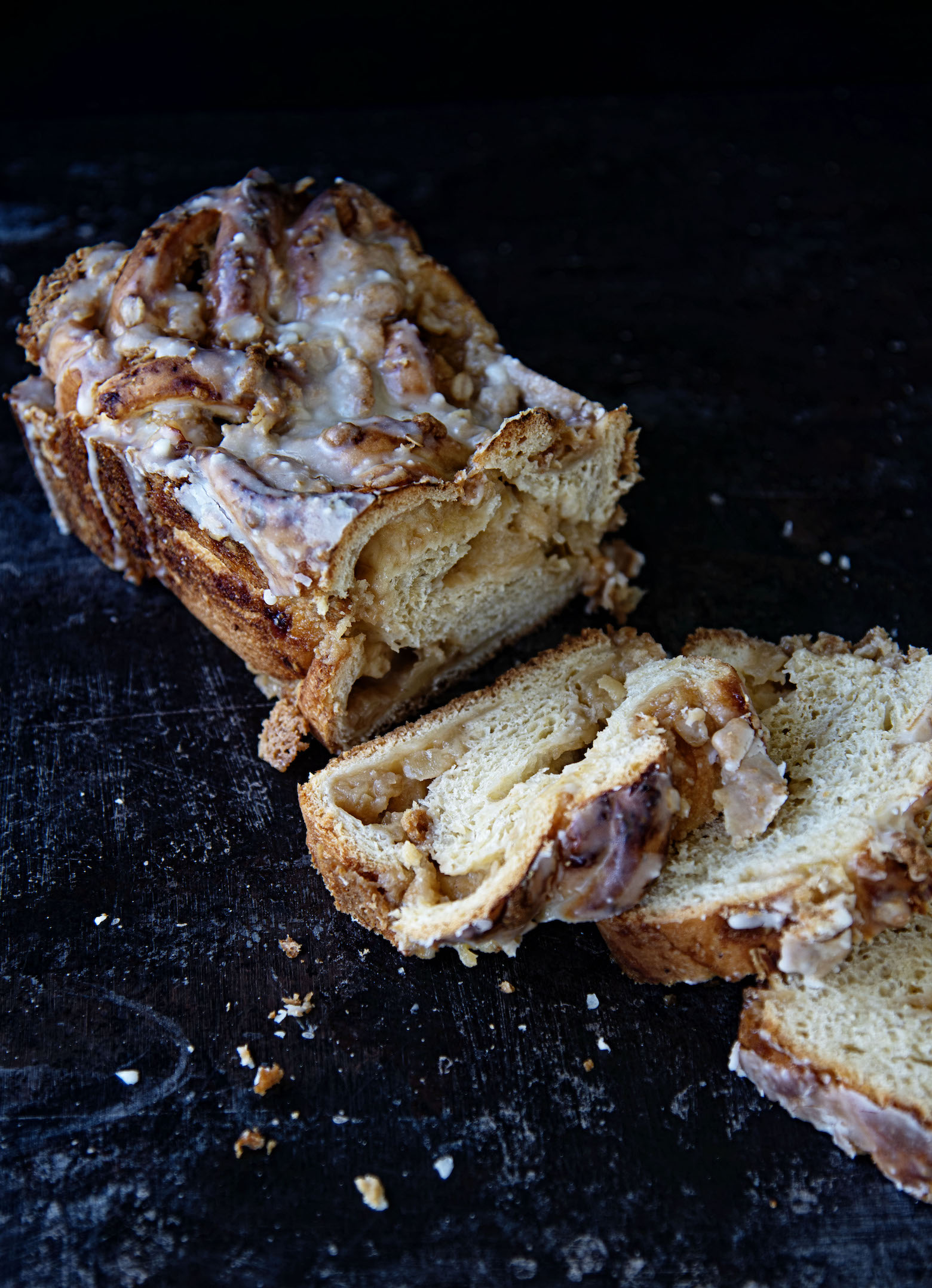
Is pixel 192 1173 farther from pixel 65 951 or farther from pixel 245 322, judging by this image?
pixel 245 322

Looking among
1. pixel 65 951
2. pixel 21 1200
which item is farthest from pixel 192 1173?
pixel 65 951

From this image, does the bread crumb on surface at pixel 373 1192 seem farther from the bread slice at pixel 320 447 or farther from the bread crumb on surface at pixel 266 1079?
the bread slice at pixel 320 447

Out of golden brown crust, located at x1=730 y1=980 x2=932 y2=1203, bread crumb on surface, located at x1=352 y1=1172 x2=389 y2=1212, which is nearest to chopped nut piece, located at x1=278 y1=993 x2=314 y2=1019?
bread crumb on surface, located at x1=352 y1=1172 x2=389 y2=1212

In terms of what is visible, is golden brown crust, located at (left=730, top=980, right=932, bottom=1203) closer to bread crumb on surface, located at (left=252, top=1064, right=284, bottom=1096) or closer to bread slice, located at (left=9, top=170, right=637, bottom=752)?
bread crumb on surface, located at (left=252, top=1064, right=284, bottom=1096)

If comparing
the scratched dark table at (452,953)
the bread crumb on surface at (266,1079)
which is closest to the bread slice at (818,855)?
the scratched dark table at (452,953)

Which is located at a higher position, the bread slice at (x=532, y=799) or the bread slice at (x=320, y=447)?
the bread slice at (x=320, y=447)

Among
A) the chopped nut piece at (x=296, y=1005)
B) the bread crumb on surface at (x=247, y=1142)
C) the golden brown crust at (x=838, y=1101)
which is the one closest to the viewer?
the golden brown crust at (x=838, y=1101)

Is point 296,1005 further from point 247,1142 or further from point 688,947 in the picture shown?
point 688,947
